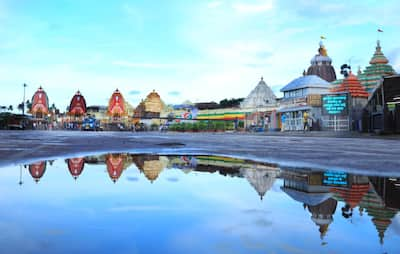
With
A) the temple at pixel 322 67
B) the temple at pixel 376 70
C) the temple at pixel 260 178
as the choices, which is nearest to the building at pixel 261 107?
the temple at pixel 322 67

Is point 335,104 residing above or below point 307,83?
below

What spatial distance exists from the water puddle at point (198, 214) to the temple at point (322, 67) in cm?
7351

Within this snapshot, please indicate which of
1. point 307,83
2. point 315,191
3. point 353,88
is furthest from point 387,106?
point 315,191

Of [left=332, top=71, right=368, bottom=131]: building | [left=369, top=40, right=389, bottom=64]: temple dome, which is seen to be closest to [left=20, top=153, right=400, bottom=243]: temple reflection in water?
[left=332, top=71, right=368, bottom=131]: building

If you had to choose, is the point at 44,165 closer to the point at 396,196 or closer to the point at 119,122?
the point at 396,196

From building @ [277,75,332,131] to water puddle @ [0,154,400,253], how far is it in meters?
39.7

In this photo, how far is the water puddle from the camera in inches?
71.1

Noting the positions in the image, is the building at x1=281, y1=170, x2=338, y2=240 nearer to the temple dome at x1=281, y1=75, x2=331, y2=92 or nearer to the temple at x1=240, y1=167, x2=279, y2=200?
the temple at x1=240, y1=167, x2=279, y2=200

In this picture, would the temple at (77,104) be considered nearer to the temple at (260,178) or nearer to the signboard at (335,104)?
the signboard at (335,104)

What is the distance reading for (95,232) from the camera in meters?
1.96

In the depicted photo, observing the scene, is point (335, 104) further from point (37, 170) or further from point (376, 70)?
point (37, 170)

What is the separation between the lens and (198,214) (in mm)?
2461

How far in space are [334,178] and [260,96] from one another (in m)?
67.3

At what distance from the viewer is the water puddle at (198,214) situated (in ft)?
5.93
